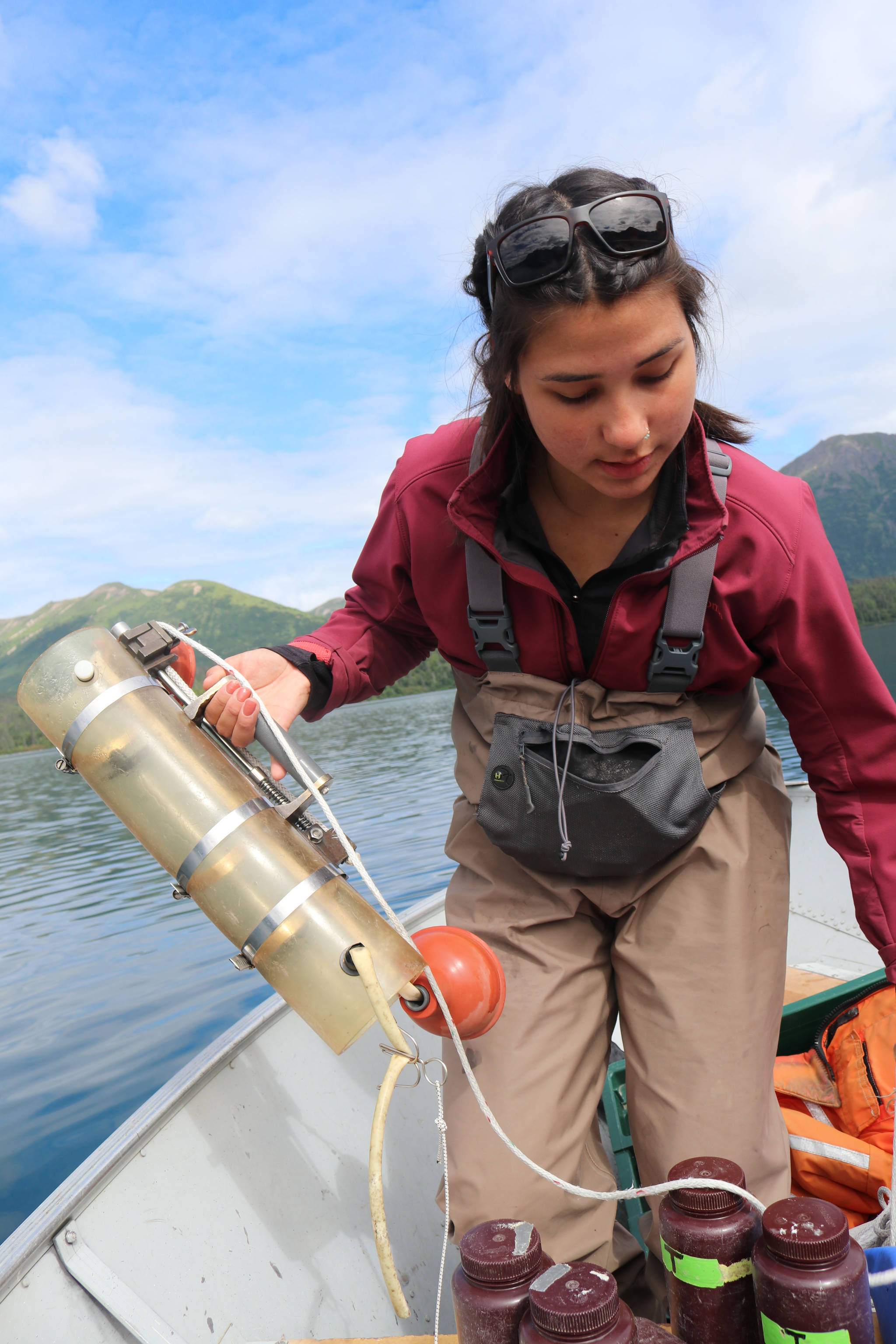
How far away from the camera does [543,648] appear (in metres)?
1.99

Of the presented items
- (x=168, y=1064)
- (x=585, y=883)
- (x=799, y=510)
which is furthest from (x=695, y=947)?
(x=168, y=1064)

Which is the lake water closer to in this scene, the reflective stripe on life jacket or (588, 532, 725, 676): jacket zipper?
the reflective stripe on life jacket

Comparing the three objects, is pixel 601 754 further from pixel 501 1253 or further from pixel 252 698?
pixel 501 1253

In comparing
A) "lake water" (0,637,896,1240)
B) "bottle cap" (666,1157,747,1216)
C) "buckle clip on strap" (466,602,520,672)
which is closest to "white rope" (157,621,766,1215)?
"bottle cap" (666,1157,747,1216)

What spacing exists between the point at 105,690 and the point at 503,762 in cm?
85

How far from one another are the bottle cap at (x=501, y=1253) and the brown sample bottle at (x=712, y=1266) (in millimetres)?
193

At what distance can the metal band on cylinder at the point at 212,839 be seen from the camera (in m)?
1.70

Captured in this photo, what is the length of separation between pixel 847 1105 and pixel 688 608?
1.61m

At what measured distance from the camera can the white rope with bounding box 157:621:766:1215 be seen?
129 cm

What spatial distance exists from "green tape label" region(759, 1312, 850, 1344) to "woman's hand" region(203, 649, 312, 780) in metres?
1.24

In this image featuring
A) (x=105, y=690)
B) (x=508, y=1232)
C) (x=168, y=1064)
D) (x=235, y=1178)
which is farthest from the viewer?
(x=168, y=1064)

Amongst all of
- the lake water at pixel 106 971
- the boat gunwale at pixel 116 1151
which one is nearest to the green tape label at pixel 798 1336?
the boat gunwale at pixel 116 1151

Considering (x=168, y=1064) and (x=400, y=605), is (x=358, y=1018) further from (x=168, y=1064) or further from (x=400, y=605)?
(x=168, y=1064)

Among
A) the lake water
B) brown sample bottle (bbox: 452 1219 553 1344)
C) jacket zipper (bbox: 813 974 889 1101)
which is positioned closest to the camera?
brown sample bottle (bbox: 452 1219 553 1344)
